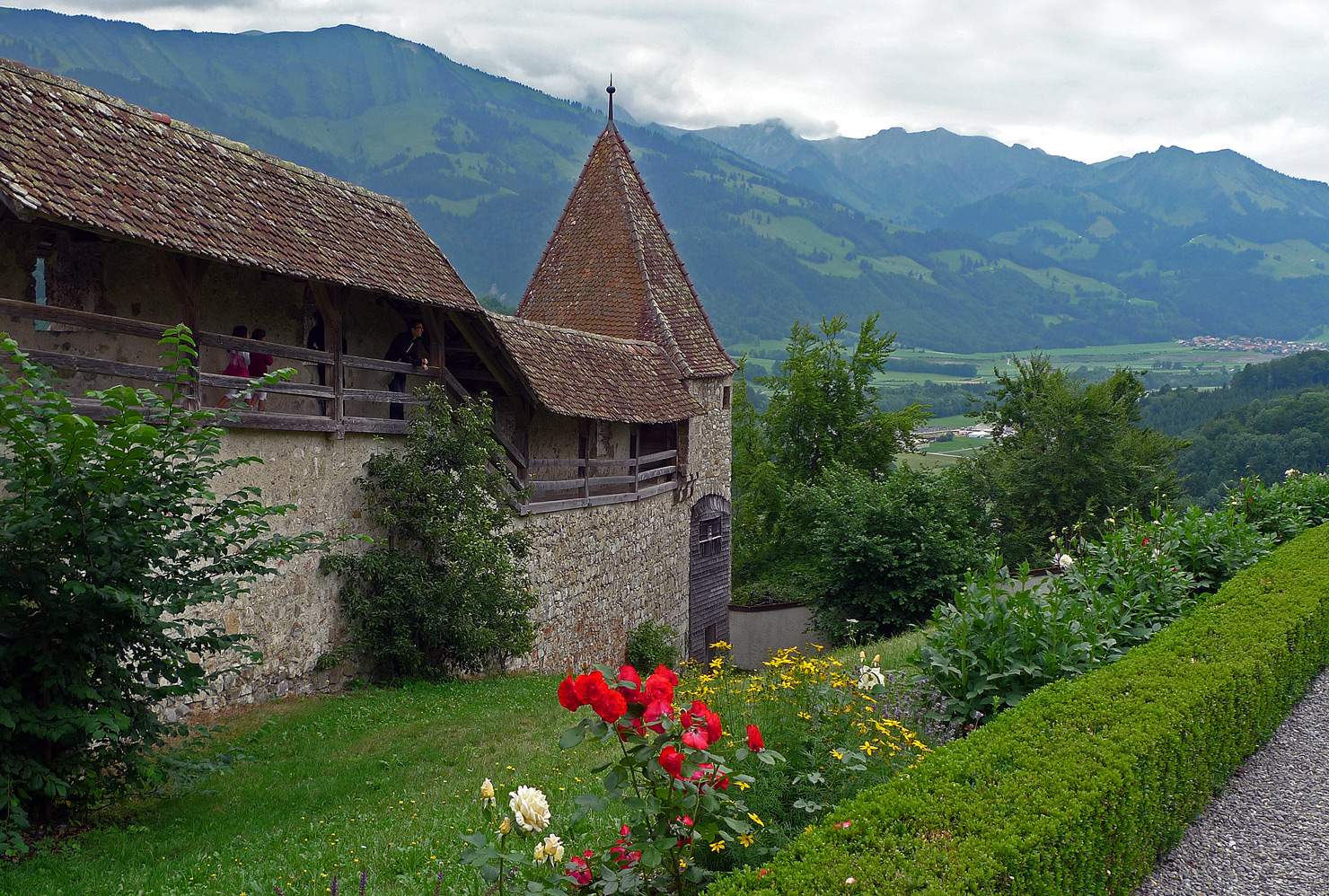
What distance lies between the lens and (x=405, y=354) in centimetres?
1348

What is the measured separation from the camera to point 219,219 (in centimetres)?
941

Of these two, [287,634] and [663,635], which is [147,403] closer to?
[287,634]

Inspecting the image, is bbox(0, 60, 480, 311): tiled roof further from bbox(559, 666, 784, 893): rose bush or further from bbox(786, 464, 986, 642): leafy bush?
bbox(786, 464, 986, 642): leafy bush

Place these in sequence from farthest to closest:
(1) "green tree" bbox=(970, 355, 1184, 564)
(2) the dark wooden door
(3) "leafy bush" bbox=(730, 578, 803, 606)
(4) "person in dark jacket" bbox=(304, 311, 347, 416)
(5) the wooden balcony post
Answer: (1) "green tree" bbox=(970, 355, 1184, 564) < (3) "leafy bush" bbox=(730, 578, 803, 606) < (2) the dark wooden door < (4) "person in dark jacket" bbox=(304, 311, 347, 416) < (5) the wooden balcony post

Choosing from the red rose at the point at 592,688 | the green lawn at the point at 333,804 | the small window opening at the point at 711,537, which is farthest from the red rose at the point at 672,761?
the small window opening at the point at 711,537

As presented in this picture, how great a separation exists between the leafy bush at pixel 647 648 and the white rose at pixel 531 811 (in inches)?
572

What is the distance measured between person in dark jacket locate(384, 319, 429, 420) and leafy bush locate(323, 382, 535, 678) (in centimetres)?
89

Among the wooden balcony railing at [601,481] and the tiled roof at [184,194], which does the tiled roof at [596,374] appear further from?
the tiled roof at [184,194]

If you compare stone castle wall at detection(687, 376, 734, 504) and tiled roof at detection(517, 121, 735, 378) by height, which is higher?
tiled roof at detection(517, 121, 735, 378)

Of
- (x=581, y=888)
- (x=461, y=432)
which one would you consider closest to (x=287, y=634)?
(x=461, y=432)

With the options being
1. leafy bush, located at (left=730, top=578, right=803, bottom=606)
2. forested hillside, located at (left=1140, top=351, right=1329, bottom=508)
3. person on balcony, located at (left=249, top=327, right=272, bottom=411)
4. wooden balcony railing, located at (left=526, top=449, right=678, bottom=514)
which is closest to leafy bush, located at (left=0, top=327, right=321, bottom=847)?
person on balcony, located at (left=249, top=327, right=272, bottom=411)

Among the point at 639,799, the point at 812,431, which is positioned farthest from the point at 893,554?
the point at 812,431

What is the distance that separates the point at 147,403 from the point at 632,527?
39.5ft

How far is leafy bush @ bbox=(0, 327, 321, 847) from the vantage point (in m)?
6.02
